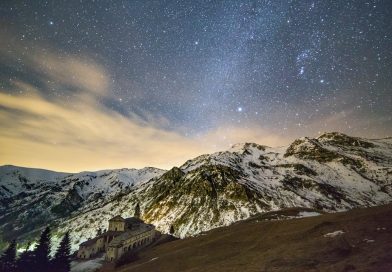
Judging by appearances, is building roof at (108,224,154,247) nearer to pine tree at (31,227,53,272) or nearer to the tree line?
the tree line

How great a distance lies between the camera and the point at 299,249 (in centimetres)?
3338

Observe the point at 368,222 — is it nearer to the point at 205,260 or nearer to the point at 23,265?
the point at 205,260

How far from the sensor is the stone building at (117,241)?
267 ft

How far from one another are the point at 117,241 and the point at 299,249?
6236cm

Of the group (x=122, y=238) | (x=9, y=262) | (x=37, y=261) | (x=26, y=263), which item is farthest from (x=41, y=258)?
(x=122, y=238)

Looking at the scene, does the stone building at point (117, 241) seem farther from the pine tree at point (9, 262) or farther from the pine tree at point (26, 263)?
the pine tree at point (9, 262)

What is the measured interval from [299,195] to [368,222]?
15947 centimetres

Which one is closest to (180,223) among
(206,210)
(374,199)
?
(206,210)

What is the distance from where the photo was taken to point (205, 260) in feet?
139

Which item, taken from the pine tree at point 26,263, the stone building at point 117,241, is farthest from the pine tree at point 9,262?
the stone building at point 117,241

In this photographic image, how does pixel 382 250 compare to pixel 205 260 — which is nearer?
pixel 382 250

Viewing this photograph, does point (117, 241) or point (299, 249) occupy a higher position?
point (117, 241)

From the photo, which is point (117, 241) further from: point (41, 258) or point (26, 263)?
point (26, 263)

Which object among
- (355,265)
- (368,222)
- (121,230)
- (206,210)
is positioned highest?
(206,210)
